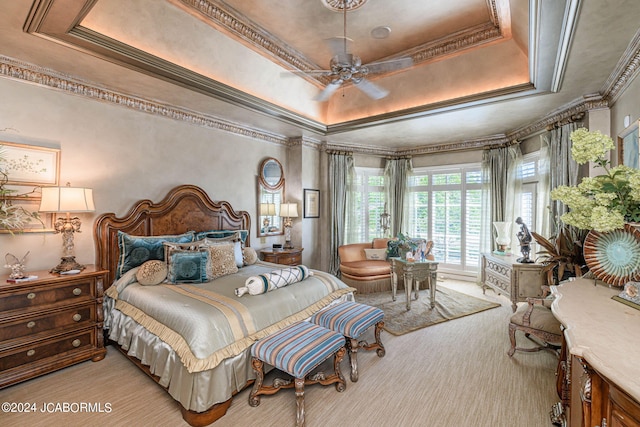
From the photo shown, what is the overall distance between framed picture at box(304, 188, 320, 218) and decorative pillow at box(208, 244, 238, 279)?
7.54 ft

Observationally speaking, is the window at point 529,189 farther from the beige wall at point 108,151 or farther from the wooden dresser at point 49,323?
the wooden dresser at point 49,323

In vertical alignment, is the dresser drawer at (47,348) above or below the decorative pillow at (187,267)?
below

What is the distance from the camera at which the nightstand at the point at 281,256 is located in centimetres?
485

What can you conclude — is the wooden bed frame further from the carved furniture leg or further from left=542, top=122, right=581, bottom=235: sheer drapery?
left=542, top=122, right=581, bottom=235: sheer drapery

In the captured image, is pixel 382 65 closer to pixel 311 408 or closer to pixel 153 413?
pixel 311 408

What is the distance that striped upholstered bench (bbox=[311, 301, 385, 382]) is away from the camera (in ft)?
9.04

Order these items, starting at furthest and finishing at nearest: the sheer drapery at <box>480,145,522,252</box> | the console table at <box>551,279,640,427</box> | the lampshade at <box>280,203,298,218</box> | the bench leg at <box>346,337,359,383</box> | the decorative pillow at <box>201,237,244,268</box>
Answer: the sheer drapery at <box>480,145,522,252</box> < the lampshade at <box>280,203,298,218</box> < the decorative pillow at <box>201,237,244,268</box> < the bench leg at <box>346,337,359,383</box> < the console table at <box>551,279,640,427</box>

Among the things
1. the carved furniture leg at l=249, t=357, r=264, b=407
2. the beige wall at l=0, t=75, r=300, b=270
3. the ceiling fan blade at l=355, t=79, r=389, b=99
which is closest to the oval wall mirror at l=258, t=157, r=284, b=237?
the beige wall at l=0, t=75, r=300, b=270

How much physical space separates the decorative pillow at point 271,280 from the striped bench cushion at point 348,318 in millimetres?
442

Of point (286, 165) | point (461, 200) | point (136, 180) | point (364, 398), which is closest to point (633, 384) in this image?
point (364, 398)

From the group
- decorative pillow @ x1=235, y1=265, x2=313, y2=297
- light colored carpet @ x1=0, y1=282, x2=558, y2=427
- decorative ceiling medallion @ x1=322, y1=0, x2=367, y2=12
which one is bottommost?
light colored carpet @ x1=0, y1=282, x2=558, y2=427

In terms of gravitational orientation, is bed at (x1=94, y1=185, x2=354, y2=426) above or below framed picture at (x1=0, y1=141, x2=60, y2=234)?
below

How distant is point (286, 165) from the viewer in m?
5.74

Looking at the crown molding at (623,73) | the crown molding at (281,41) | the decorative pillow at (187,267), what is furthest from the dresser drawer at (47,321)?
the crown molding at (623,73)
